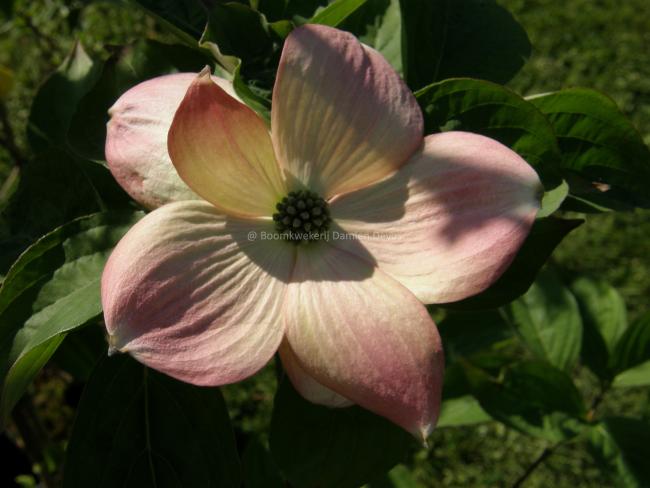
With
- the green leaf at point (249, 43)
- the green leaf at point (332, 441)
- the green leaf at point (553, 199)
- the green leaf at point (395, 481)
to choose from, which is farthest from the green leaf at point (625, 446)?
the green leaf at point (249, 43)

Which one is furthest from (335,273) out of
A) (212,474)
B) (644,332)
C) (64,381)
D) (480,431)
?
(480,431)

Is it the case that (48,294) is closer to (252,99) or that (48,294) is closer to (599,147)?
(252,99)

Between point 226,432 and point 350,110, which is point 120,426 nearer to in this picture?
point 226,432

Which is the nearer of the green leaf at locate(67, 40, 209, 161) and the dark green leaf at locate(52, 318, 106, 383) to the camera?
the green leaf at locate(67, 40, 209, 161)

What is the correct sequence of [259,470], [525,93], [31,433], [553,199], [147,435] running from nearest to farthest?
[553,199]
[147,435]
[259,470]
[31,433]
[525,93]

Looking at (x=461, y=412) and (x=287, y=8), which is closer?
(x=287, y=8)

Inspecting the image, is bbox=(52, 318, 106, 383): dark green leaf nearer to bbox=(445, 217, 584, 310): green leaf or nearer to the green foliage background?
the green foliage background

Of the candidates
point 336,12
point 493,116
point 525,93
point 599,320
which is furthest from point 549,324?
point 525,93

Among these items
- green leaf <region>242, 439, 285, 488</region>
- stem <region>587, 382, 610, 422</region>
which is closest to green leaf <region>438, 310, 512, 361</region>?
stem <region>587, 382, 610, 422</region>
